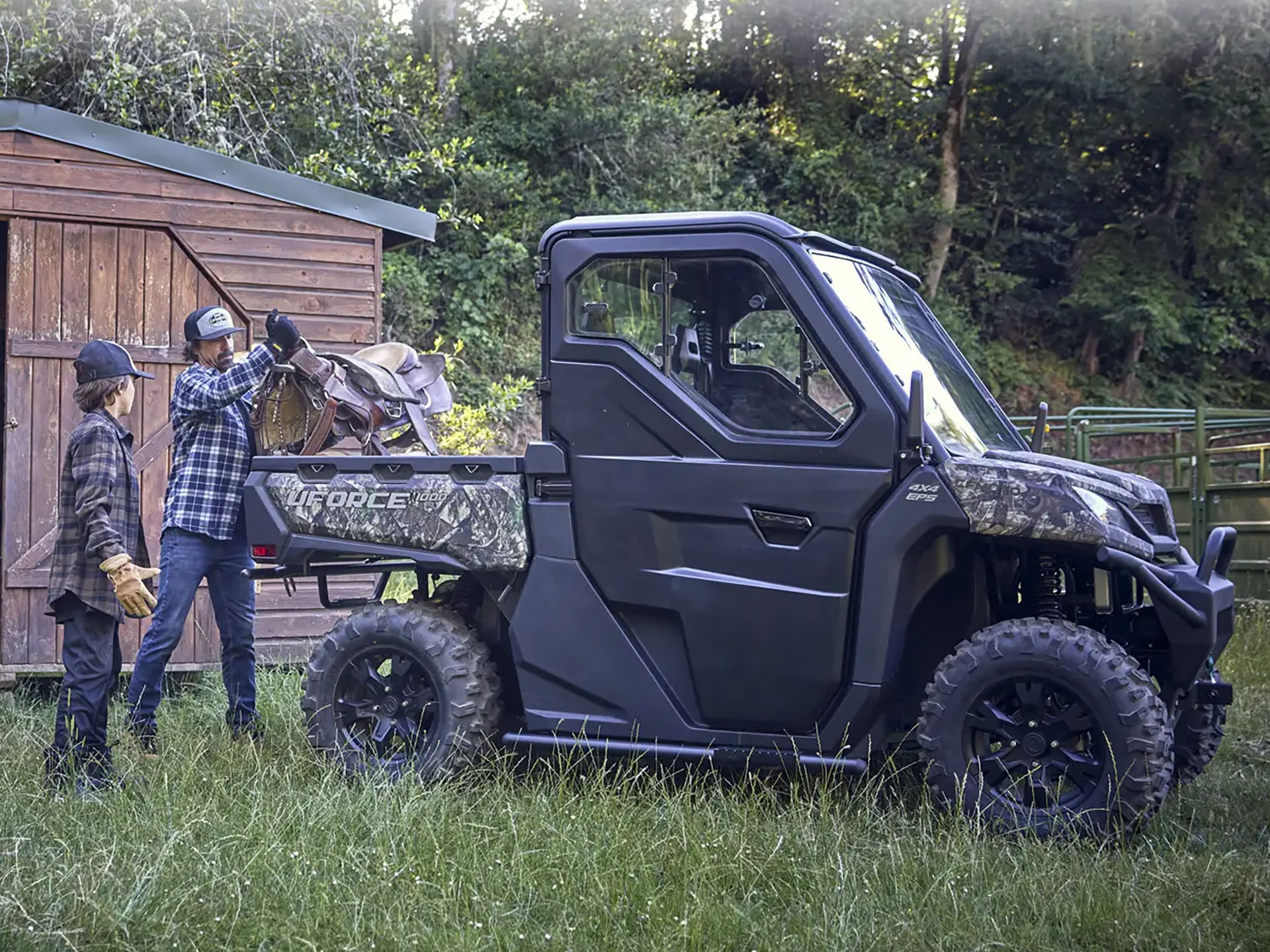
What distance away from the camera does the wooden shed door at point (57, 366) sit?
761cm

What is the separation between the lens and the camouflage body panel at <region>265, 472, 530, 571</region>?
5.18m

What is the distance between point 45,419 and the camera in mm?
7652

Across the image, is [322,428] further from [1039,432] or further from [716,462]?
[1039,432]

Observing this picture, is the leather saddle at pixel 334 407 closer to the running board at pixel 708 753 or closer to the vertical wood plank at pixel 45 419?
the running board at pixel 708 753

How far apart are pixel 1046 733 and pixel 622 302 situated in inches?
85.8

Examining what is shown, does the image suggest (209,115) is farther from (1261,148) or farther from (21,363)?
(1261,148)

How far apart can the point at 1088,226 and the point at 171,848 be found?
2350 cm

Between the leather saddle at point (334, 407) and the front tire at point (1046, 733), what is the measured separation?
102 inches

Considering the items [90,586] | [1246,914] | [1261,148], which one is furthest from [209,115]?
[1261,148]

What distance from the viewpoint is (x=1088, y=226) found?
81.4 ft

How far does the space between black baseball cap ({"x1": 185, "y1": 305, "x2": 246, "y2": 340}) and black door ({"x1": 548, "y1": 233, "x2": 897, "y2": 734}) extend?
175cm

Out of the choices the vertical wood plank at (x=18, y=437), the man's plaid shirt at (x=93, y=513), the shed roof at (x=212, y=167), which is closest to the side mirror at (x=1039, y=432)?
the man's plaid shirt at (x=93, y=513)

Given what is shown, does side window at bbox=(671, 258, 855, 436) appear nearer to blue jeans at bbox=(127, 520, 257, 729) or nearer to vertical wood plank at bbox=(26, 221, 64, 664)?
blue jeans at bbox=(127, 520, 257, 729)

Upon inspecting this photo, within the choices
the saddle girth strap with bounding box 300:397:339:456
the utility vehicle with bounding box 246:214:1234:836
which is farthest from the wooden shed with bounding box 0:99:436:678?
the utility vehicle with bounding box 246:214:1234:836
